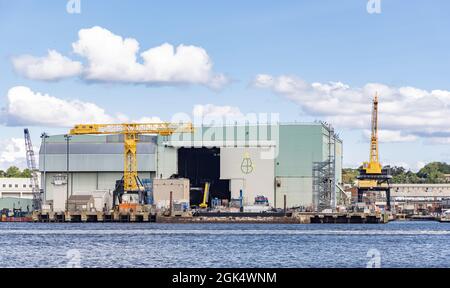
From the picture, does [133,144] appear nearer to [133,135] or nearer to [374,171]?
[133,135]

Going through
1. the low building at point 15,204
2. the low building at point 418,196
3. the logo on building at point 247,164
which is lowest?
the low building at point 15,204

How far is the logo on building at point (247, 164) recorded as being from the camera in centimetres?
11600

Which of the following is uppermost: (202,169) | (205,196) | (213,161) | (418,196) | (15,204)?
(213,161)

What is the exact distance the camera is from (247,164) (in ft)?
382

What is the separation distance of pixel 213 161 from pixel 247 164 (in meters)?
5.19

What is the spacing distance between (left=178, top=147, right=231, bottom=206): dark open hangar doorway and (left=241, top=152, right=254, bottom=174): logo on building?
3561mm

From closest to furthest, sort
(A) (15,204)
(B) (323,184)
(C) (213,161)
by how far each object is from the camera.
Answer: (B) (323,184) → (C) (213,161) → (A) (15,204)

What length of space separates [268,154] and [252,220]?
11.2 meters

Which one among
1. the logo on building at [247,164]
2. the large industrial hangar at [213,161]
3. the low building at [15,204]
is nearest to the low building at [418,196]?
the large industrial hangar at [213,161]

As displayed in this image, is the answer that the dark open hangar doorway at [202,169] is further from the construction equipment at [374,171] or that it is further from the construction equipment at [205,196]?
the construction equipment at [374,171]

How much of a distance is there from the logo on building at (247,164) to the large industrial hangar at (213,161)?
13 cm

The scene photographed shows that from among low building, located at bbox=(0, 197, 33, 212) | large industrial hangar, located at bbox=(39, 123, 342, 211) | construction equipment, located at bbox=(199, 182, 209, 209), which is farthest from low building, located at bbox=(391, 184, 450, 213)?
low building, located at bbox=(0, 197, 33, 212)

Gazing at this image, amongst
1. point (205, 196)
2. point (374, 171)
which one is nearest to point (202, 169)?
point (205, 196)
